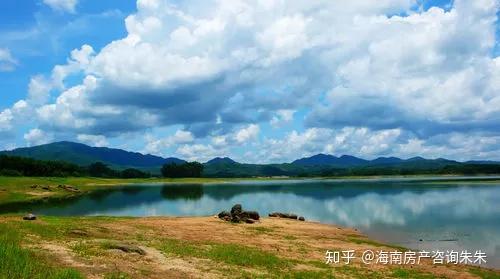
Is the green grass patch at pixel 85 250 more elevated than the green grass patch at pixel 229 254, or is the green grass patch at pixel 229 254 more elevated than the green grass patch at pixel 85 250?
the green grass patch at pixel 85 250

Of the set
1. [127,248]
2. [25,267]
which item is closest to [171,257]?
[127,248]

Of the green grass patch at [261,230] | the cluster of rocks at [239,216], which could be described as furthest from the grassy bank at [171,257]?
the cluster of rocks at [239,216]

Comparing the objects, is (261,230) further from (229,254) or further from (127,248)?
(127,248)

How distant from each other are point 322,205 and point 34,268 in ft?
279

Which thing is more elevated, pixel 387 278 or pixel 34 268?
pixel 34 268

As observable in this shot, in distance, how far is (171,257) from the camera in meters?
32.8

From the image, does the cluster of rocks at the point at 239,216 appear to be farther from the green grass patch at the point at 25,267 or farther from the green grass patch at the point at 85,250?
the green grass patch at the point at 25,267

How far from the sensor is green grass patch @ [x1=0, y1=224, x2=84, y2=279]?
2131 centimetres

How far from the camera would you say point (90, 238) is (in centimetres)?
3731

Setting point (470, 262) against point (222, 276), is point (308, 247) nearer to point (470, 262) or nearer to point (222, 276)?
point (470, 262)

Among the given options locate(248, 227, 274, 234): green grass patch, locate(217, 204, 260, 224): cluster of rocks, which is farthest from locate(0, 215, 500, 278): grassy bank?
locate(217, 204, 260, 224): cluster of rocks

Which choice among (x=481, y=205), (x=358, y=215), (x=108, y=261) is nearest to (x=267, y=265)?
(x=108, y=261)

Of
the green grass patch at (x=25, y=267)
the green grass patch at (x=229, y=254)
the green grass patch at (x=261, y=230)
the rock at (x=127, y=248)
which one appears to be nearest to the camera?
the green grass patch at (x=25, y=267)

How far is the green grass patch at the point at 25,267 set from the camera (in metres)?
21.3
